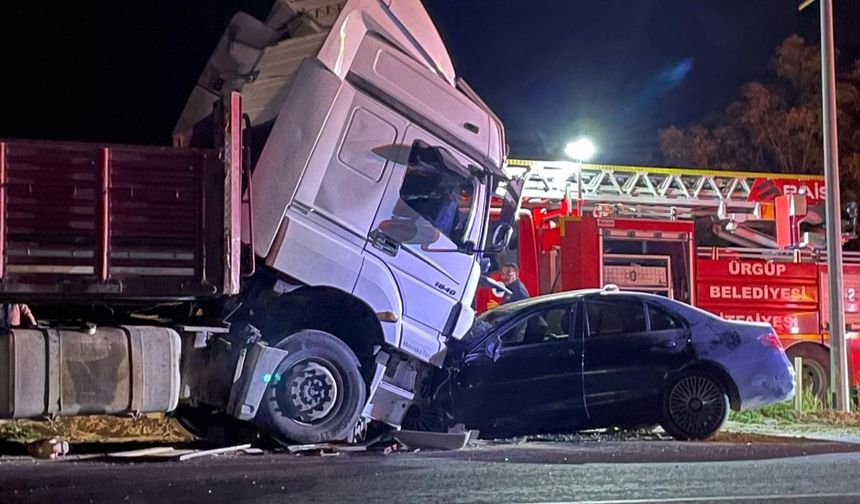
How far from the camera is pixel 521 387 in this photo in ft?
32.1

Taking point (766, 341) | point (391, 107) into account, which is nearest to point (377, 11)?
point (391, 107)

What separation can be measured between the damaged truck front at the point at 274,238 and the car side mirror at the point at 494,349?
1.18 ft

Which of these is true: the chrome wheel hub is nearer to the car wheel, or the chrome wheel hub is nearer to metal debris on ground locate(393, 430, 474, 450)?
metal debris on ground locate(393, 430, 474, 450)

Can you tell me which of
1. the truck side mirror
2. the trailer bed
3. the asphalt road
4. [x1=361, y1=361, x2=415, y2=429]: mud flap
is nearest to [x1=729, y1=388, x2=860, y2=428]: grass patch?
the asphalt road

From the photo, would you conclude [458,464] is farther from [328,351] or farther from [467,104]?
[467,104]

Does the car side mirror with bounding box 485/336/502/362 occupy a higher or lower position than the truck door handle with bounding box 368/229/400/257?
lower

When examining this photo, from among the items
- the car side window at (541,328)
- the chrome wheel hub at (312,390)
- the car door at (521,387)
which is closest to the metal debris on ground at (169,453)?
the chrome wheel hub at (312,390)

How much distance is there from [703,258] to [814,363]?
2.30 metres

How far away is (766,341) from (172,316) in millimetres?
5307

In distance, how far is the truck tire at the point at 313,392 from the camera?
860 centimetres

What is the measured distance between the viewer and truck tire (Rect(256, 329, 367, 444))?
860cm

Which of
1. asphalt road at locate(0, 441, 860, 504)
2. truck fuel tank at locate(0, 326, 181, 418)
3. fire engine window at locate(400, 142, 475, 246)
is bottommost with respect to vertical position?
asphalt road at locate(0, 441, 860, 504)

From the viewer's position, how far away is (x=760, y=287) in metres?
16.2

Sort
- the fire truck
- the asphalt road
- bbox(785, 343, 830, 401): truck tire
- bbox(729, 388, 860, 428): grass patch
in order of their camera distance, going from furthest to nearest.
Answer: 1. bbox(785, 343, 830, 401): truck tire
2. the fire truck
3. bbox(729, 388, 860, 428): grass patch
4. the asphalt road
